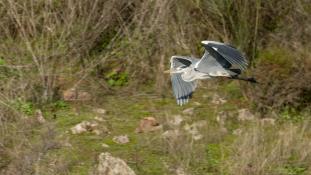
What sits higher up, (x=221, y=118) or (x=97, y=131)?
(x=221, y=118)

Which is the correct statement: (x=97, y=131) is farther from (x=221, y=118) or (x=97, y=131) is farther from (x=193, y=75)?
(x=193, y=75)

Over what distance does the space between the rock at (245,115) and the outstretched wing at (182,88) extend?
4.12 ft

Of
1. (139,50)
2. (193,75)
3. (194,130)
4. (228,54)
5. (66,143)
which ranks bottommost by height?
(66,143)

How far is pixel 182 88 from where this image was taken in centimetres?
610

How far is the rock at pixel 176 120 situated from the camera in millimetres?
6940

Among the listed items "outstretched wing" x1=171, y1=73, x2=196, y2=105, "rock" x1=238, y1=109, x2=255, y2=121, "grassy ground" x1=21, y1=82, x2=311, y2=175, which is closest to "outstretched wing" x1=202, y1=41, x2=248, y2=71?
"outstretched wing" x1=171, y1=73, x2=196, y2=105

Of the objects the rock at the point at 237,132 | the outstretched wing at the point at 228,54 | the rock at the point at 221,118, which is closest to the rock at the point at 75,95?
the rock at the point at 221,118

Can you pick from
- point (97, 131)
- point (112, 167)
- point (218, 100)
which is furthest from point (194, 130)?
point (112, 167)

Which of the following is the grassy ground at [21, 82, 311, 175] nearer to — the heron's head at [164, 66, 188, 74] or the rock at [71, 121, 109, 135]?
the rock at [71, 121, 109, 135]

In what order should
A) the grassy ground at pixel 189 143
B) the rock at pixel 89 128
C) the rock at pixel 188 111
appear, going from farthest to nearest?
the rock at pixel 188 111 < the rock at pixel 89 128 < the grassy ground at pixel 189 143

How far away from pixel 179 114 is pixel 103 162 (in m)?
1.64

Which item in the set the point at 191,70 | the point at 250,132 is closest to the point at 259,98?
the point at 250,132

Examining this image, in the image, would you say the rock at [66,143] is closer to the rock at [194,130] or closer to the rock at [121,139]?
the rock at [121,139]

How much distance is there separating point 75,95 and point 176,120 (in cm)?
118
